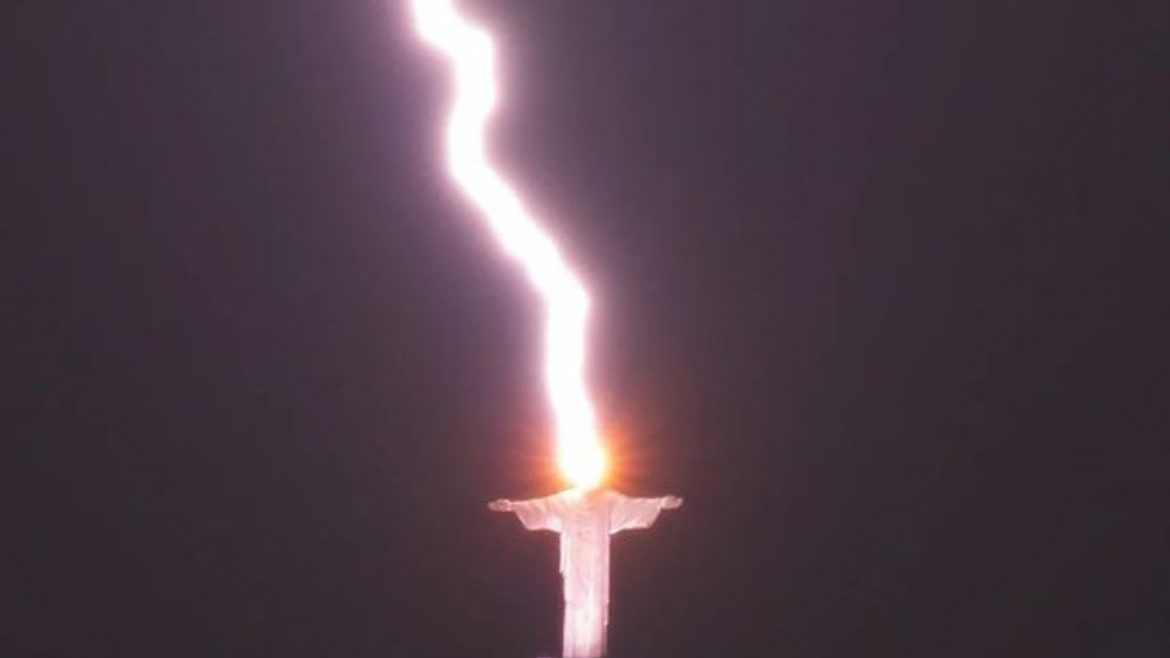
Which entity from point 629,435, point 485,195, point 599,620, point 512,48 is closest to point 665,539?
point 629,435

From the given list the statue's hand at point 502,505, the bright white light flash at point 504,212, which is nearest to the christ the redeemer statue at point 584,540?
the statue's hand at point 502,505

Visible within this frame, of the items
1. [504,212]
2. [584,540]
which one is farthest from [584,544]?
[504,212]

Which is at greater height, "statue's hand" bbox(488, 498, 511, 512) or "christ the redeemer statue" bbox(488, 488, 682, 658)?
"statue's hand" bbox(488, 498, 511, 512)

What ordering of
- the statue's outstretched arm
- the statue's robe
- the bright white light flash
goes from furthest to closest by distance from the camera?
the bright white light flash
the statue's outstretched arm
the statue's robe

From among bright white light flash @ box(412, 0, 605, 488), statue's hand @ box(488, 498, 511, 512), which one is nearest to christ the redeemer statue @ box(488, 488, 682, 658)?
statue's hand @ box(488, 498, 511, 512)

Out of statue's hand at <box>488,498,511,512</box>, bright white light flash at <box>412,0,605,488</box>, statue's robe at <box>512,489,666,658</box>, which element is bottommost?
statue's robe at <box>512,489,666,658</box>

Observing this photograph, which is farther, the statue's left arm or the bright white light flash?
the bright white light flash

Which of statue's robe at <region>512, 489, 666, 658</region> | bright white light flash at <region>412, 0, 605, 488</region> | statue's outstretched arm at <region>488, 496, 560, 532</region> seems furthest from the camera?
bright white light flash at <region>412, 0, 605, 488</region>

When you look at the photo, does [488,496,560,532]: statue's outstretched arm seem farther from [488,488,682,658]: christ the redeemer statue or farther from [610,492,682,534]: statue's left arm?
[610,492,682,534]: statue's left arm

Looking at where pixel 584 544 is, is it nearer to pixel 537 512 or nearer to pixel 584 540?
pixel 584 540
